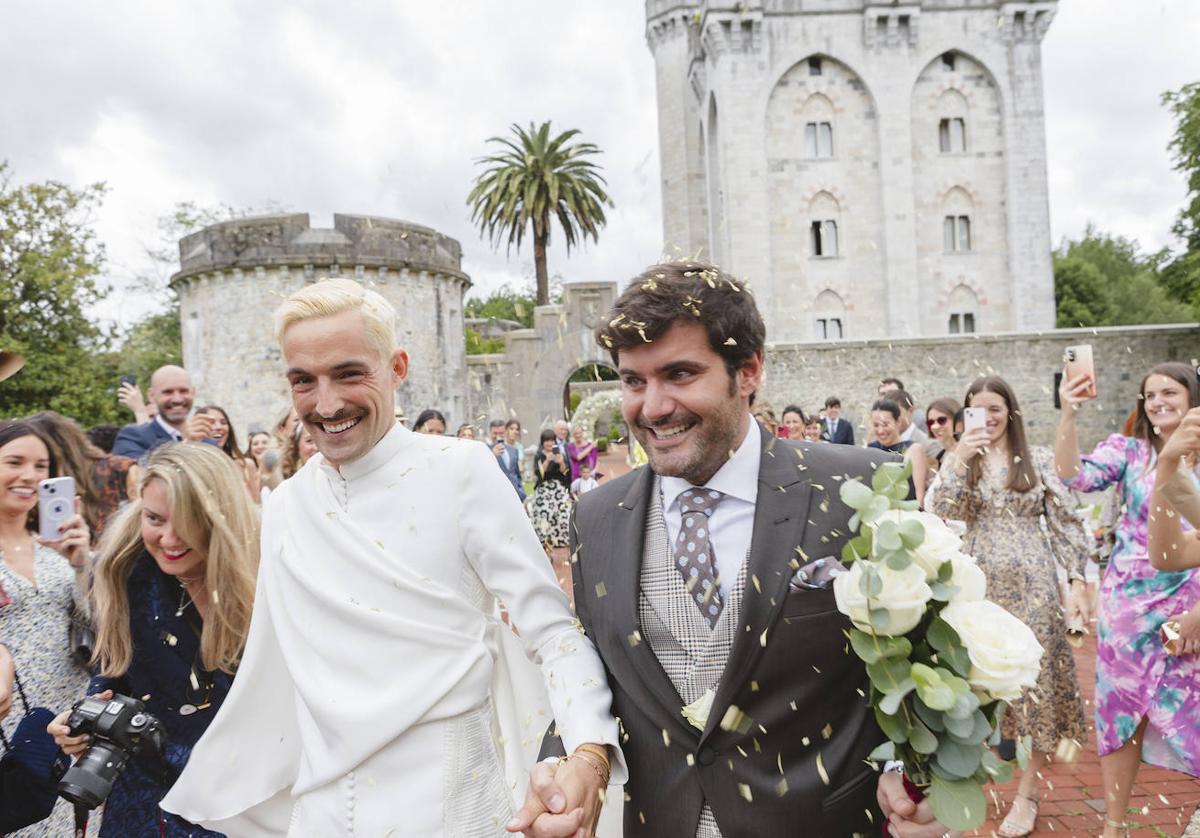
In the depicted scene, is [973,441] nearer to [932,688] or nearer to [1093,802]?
[1093,802]

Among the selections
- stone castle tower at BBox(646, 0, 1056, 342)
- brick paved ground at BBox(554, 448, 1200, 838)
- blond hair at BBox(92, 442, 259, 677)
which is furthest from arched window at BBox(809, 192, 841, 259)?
blond hair at BBox(92, 442, 259, 677)

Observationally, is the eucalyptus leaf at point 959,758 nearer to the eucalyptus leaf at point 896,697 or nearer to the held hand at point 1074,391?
the eucalyptus leaf at point 896,697

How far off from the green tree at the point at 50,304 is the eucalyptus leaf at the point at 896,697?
25.6m

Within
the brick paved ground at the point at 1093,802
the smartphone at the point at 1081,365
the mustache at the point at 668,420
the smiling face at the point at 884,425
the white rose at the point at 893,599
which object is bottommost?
the brick paved ground at the point at 1093,802

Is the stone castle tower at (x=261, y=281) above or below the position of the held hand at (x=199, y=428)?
above

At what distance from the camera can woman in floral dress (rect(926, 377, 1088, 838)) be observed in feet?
15.1

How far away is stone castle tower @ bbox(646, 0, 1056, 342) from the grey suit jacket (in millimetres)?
32392

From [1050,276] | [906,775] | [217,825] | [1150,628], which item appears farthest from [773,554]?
[1050,276]

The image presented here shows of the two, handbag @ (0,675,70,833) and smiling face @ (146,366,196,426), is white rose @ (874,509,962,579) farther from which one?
smiling face @ (146,366,196,426)

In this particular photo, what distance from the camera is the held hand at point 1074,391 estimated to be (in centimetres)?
442

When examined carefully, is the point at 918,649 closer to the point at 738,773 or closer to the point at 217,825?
the point at 738,773

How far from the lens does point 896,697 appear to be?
5.54 feet

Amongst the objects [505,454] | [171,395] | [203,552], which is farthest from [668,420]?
[505,454]

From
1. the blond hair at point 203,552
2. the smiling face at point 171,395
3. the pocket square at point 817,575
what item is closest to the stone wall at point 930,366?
the smiling face at point 171,395
